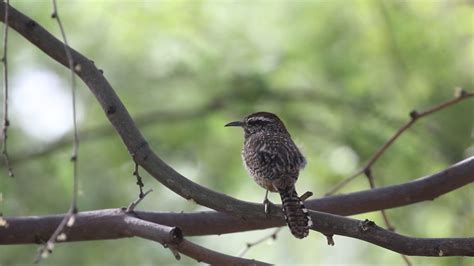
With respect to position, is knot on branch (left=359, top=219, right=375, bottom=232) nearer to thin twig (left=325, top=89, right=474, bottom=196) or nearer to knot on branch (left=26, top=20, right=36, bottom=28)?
thin twig (left=325, top=89, right=474, bottom=196)

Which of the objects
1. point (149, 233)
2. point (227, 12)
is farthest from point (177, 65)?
point (149, 233)

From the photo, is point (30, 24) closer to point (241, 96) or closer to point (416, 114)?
point (416, 114)

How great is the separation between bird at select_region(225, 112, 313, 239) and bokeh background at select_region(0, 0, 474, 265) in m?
1.75

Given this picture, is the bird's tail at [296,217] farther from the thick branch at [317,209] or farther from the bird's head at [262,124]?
the bird's head at [262,124]

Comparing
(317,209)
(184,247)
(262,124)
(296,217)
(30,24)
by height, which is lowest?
(184,247)

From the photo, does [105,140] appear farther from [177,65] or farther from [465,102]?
[465,102]

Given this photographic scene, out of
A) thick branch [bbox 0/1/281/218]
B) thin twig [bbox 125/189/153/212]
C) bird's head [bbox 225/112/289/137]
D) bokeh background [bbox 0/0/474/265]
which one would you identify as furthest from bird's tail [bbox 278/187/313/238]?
bokeh background [bbox 0/0/474/265]

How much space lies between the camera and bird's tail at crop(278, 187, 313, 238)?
147 inches

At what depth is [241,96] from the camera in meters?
7.33

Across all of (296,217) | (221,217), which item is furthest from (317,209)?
(296,217)

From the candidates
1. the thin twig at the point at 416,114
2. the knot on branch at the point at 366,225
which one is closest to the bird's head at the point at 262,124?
the thin twig at the point at 416,114

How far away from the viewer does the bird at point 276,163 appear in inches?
156

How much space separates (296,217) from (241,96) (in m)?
3.62

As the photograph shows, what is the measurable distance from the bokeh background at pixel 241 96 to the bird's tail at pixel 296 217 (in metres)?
2.91
